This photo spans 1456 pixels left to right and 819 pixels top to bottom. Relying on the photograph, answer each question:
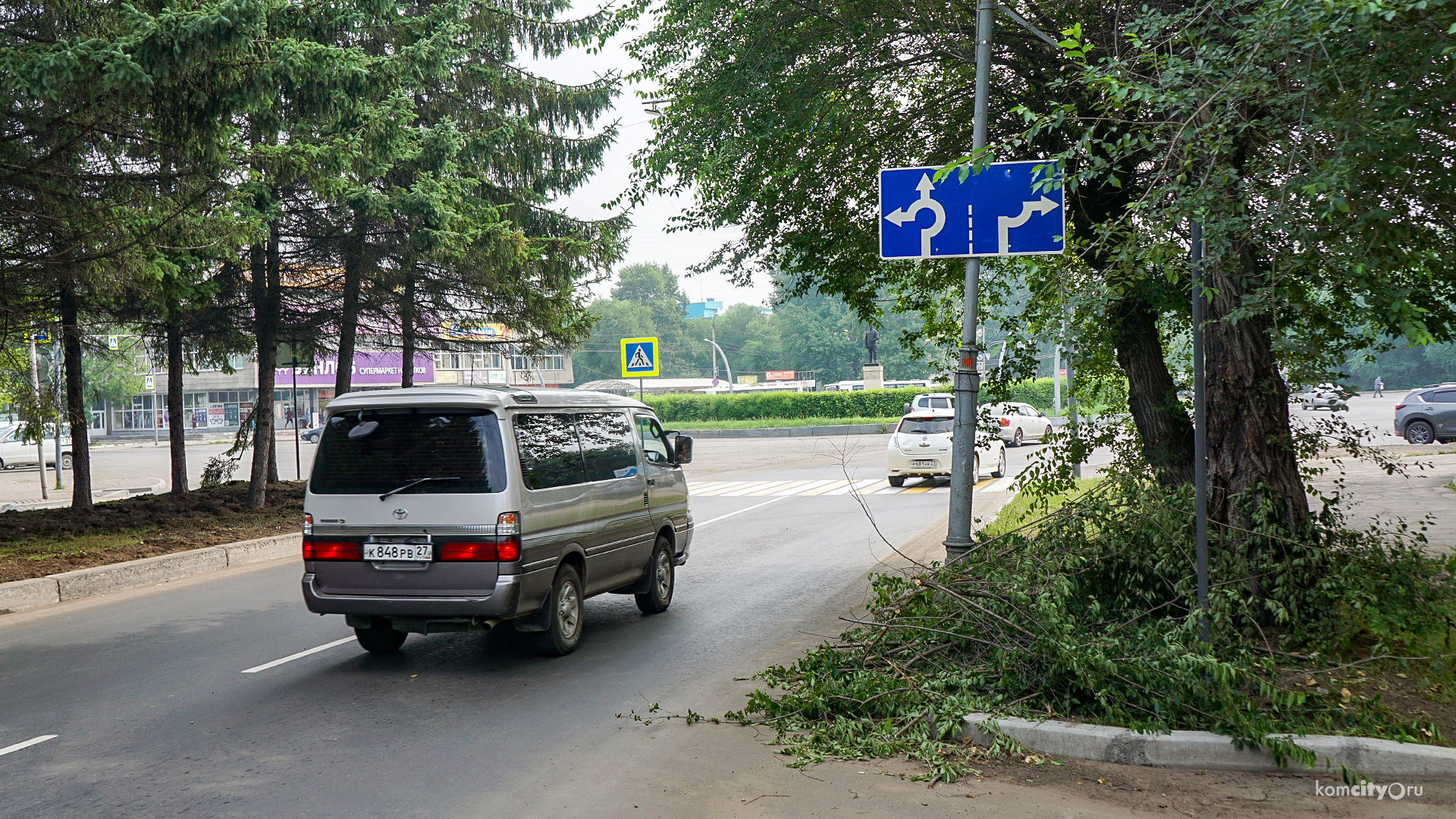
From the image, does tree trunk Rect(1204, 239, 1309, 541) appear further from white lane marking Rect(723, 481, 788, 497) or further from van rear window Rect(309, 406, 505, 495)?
white lane marking Rect(723, 481, 788, 497)

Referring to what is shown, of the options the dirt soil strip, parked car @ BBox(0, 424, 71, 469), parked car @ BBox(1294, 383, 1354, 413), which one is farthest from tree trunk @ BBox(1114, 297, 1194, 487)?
parked car @ BBox(0, 424, 71, 469)

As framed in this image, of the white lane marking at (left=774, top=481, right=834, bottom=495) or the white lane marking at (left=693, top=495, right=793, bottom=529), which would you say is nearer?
the white lane marking at (left=693, top=495, right=793, bottom=529)

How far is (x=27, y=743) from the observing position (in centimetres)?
538

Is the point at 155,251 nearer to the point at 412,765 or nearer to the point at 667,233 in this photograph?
the point at 667,233

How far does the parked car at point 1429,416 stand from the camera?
25.4m

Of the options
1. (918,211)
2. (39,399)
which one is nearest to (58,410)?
(39,399)

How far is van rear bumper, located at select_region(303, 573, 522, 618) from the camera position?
6598 mm

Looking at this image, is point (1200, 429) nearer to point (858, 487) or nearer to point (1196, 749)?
point (1196, 749)

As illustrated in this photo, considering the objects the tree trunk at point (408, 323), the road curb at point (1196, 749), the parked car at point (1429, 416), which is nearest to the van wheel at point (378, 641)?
the road curb at point (1196, 749)

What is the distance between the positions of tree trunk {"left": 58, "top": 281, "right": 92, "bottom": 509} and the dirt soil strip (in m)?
0.39

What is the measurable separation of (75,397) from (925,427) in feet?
50.0

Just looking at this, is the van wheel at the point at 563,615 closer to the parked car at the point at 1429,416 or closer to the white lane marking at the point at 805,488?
the white lane marking at the point at 805,488

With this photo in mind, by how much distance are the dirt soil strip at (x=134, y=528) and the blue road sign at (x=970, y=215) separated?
30.3 feet

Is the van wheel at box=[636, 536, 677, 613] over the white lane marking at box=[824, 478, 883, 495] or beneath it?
over
